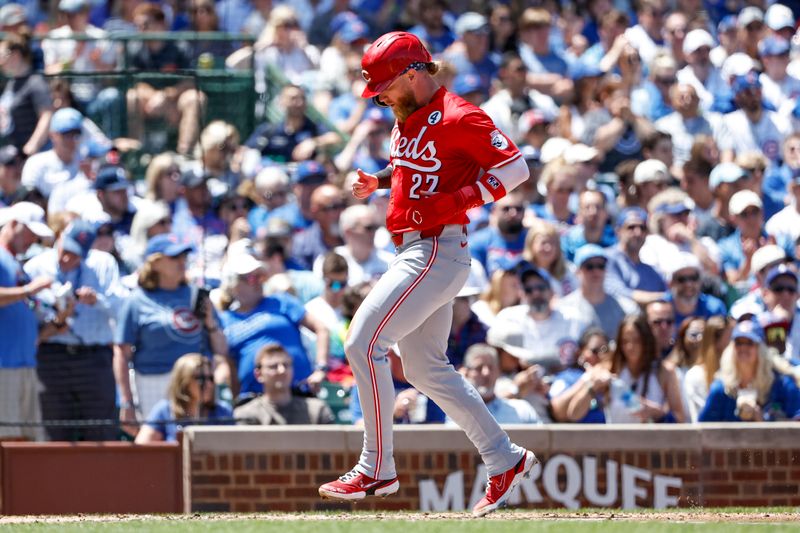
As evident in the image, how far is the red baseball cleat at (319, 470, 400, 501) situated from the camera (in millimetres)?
6391

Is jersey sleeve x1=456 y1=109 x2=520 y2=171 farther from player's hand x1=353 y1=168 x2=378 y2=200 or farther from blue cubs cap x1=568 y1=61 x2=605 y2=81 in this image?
blue cubs cap x1=568 y1=61 x2=605 y2=81

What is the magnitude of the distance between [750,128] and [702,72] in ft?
3.19

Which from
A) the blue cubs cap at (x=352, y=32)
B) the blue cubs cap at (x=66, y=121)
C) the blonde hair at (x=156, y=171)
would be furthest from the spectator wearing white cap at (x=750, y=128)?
the blue cubs cap at (x=66, y=121)

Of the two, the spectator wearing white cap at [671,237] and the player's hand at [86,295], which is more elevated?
the spectator wearing white cap at [671,237]

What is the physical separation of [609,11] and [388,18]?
7.36 ft

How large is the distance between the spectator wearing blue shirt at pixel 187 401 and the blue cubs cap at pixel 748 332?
A: 3051mm

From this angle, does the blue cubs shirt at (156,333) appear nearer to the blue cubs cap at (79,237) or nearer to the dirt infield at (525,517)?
the blue cubs cap at (79,237)

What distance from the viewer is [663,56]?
556 inches

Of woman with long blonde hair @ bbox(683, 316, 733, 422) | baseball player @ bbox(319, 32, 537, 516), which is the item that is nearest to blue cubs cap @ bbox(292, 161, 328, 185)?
woman with long blonde hair @ bbox(683, 316, 733, 422)

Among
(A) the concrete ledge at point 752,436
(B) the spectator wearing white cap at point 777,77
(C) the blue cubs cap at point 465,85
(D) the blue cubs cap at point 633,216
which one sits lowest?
(A) the concrete ledge at point 752,436

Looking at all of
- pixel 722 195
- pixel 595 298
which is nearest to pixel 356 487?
pixel 595 298

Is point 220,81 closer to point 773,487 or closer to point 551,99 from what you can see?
point 551,99

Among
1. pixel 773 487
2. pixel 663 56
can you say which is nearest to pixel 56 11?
pixel 663 56

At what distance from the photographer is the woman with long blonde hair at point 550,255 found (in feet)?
35.7
